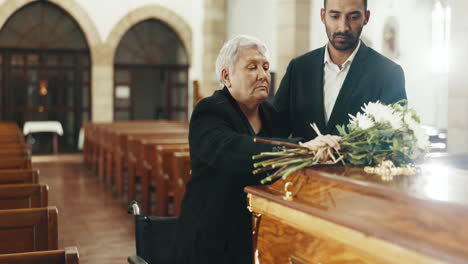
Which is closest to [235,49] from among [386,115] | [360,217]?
[386,115]

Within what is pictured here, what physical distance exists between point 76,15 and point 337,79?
1388cm

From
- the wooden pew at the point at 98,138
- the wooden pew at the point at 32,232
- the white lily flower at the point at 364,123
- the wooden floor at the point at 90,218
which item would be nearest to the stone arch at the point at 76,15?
the wooden pew at the point at 98,138

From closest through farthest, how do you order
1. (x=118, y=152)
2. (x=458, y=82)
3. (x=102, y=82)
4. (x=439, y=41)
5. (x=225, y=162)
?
(x=225, y=162), (x=458, y=82), (x=118, y=152), (x=439, y=41), (x=102, y=82)

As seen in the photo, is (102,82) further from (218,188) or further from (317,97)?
(218,188)

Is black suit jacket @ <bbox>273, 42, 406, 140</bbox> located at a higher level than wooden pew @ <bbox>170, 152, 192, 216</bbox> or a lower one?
higher

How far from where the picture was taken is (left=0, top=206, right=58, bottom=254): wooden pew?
2.83 m

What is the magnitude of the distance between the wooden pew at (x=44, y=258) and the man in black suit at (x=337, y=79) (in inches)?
38.5

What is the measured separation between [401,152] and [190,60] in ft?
48.2

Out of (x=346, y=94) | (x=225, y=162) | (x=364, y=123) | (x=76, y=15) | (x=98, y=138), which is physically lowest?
(x=98, y=138)

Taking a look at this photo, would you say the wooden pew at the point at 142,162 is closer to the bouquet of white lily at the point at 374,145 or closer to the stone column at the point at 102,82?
the bouquet of white lily at the point at 374,145

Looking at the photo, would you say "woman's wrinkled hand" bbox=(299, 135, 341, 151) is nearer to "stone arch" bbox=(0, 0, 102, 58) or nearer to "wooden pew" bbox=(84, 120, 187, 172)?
"wooden pew" bbox=(84, 120, 187, 172)

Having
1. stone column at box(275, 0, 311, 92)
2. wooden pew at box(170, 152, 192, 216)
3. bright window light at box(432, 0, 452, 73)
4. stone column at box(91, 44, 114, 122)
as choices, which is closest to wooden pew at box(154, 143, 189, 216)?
wooden pew at box(170, 152, 192, 216)

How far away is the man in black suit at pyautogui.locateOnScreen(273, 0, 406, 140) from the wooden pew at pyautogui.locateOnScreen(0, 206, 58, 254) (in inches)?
51.2

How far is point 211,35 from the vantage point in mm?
13867
